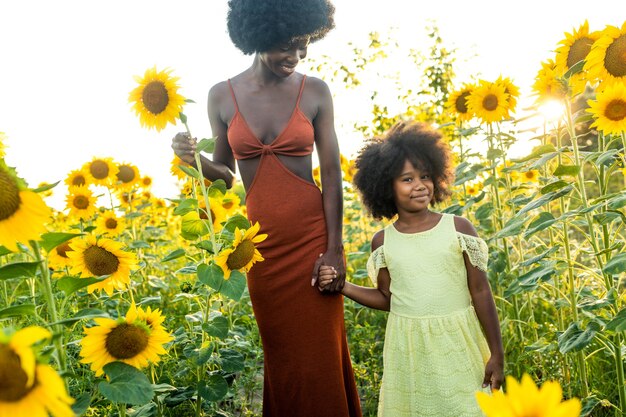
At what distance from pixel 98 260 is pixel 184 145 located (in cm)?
47

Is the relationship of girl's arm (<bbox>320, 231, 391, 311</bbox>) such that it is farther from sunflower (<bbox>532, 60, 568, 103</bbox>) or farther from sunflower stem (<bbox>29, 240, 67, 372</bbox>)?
sunflower stem (<bbox>29, 240, 67, 372</bbox>)

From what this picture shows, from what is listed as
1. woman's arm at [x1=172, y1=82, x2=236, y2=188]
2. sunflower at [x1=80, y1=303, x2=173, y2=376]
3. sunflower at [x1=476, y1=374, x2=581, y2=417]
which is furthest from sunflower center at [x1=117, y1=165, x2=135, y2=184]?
sunflower at [x1=476, y1=374, x2=581, y2=417]

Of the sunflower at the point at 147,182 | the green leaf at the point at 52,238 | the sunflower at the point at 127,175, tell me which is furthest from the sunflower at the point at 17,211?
the sunflower at the point at 147,182

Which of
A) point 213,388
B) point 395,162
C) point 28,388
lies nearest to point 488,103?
point 395,162

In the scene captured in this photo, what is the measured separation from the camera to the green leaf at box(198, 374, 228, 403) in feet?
7.70

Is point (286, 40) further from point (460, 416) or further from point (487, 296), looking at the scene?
point (460, 416)

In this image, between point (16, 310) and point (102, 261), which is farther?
point (102, 261)

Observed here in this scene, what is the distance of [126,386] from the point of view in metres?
1.60

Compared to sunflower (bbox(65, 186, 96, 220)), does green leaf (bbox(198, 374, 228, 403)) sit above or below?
below

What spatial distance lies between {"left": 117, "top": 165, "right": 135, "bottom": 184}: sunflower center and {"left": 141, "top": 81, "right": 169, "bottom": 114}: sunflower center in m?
2.67

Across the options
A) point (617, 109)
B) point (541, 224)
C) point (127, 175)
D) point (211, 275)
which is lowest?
point (211, 275)

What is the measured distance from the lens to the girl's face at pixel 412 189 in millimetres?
2438

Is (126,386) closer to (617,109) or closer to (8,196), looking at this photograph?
(8,196)

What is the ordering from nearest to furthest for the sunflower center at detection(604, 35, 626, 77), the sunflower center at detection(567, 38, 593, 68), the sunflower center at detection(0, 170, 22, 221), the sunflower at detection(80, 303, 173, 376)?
1. the sunflower center at detection(0, 170, 22, 221)
2. the sunflower at detection(80, 303, 173, 376)
3. the sunflower center at detection(604, 35, 626, 77)
4. the sunflower center at detection(567, 38, 593, 68)
